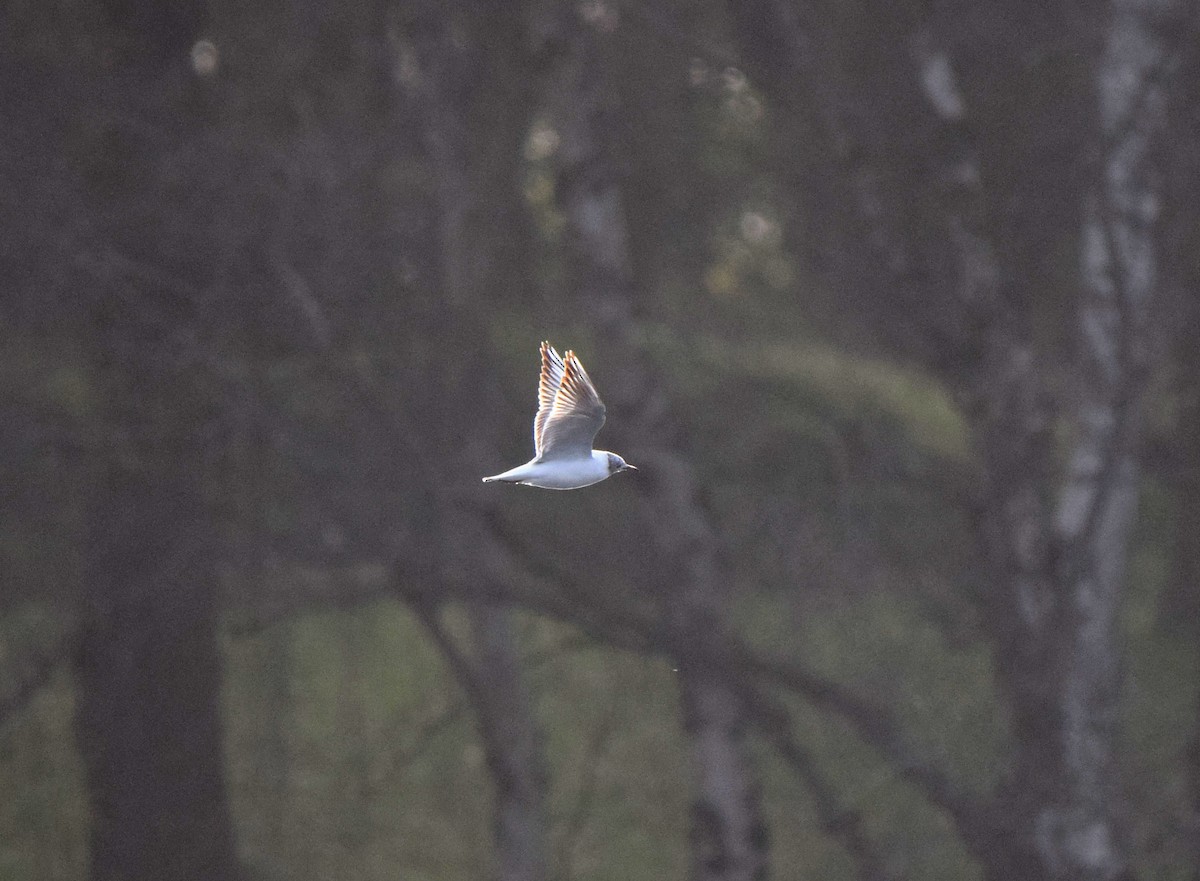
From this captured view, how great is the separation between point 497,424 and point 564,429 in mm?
2770

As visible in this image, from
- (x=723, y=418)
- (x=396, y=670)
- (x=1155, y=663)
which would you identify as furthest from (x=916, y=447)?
(x=396, y=670)

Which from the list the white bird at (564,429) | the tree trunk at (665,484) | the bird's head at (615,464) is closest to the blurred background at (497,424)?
the tree trunk at (665,484)

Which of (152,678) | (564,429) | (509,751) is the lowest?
(509,751)

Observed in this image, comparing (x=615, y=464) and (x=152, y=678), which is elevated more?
(x=615, y=464)

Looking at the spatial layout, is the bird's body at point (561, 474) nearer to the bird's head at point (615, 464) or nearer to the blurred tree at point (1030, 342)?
the bird's head at point (615, 464)

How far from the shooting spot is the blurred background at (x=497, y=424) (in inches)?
233

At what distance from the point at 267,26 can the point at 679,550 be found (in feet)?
10.1

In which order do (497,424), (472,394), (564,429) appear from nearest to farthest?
(564,429)
(472,394)
(497,424)

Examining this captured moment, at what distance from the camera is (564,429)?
13.6 ft

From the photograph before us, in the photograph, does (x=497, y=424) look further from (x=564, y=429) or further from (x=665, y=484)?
(x=564, y=429)

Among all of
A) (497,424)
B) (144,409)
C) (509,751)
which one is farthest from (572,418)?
(509,751)

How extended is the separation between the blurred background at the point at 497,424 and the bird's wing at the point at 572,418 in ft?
4.86

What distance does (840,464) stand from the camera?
6.24m

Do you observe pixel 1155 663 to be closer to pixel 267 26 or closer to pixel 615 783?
pixel 615 783
